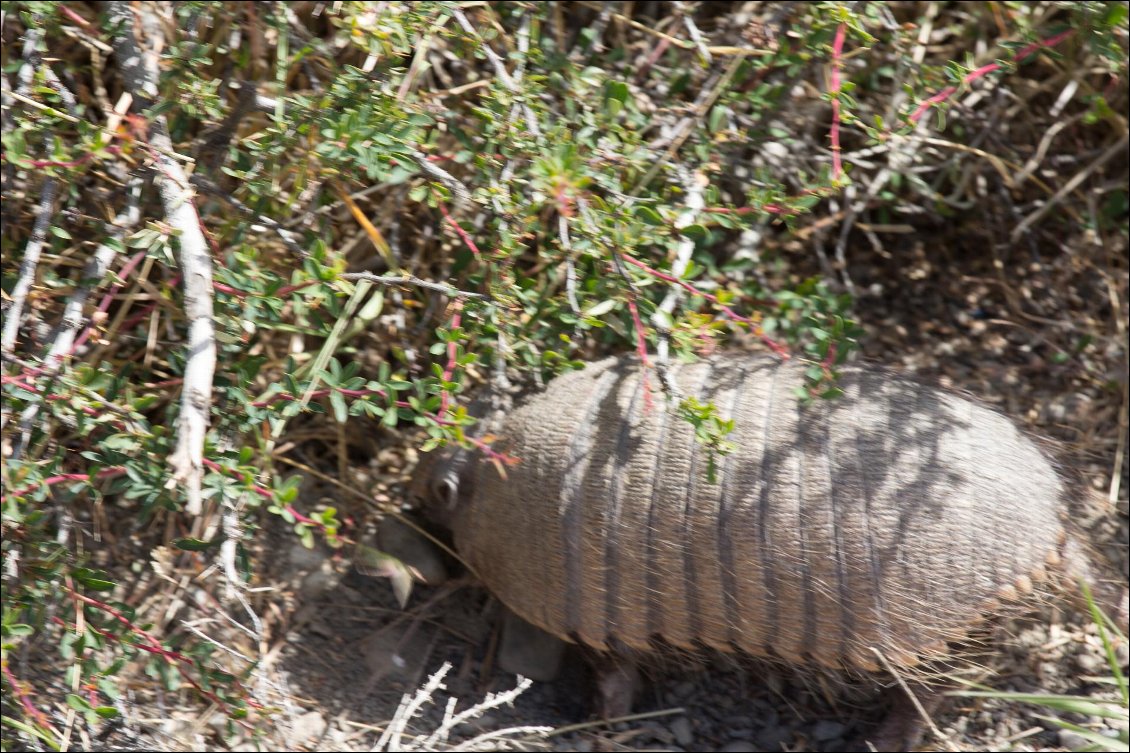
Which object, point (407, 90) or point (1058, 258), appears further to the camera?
point (1058, 258)

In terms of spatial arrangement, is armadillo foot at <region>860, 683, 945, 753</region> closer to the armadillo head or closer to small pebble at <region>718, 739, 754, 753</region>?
small pebble at <region>718, 739, 754, 753</region>

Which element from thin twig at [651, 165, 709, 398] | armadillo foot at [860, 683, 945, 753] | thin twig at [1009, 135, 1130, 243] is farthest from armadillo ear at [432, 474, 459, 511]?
thin twig at [1009, 135, 1130, 243]

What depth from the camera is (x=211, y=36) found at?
3.36 metres

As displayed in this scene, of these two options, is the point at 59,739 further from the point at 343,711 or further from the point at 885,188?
the point at 885,188

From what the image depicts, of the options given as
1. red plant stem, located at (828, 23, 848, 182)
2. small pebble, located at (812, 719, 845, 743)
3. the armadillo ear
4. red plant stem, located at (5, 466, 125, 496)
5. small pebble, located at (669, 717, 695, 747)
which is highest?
red plant stem, located at (828, 23, 848, 182)

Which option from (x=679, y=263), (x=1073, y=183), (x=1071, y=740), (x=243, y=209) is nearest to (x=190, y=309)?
(x=243, y=209)

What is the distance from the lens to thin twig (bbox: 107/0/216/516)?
223cm

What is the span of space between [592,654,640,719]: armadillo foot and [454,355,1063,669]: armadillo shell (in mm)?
152

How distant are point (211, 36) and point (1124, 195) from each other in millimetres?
3136

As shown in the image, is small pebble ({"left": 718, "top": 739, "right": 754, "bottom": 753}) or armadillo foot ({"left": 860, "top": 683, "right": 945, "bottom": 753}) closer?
armadillo foot ({"left": 860, "top": 683, "right": 945, "bottom": 753})

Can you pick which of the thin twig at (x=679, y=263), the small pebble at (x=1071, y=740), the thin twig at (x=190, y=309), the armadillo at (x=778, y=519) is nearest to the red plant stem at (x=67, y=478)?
the thin twig at (x=190, y=309)

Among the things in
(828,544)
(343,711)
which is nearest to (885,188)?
(828,544)

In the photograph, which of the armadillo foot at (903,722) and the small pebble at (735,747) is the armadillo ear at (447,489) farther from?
the armadillo foot at (903,722)

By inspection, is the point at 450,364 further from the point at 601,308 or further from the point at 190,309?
the point at 190,309
